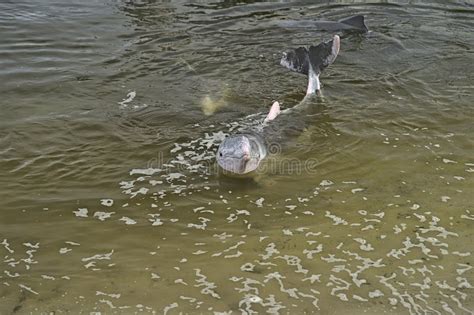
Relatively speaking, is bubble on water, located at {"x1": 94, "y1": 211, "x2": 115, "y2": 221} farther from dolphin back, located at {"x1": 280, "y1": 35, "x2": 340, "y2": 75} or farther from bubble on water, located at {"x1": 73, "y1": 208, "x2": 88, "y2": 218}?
dolphin back, located at {"x1": 280, "y1": 35, "x2": 340, "y2": 75}

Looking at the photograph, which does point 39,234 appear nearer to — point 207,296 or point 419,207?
point 207,296

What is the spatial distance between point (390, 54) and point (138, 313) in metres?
5.62

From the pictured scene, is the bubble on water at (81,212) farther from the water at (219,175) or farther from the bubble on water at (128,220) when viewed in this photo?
the bubble on water at (128,220)

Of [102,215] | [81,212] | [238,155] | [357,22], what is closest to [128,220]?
[102,215]

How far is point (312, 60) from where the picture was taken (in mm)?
7098

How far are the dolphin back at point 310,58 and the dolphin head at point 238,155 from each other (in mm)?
1829

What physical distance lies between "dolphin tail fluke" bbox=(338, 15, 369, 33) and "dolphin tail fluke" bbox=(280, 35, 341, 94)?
1.91 m

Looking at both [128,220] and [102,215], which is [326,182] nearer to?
[128,220]

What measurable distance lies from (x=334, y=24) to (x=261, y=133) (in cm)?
386

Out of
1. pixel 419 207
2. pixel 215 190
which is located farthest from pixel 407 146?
pixel 215 190

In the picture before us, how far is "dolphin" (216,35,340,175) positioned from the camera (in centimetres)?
541

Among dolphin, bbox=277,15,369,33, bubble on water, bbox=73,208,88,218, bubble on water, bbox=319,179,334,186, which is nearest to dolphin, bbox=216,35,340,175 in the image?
bubble on water, bbox=319,179,334,186

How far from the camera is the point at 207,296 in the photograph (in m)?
4.05

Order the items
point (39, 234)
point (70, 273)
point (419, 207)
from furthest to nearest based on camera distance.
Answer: point (419, 207) < point (39, 234) < point (70, 273)
